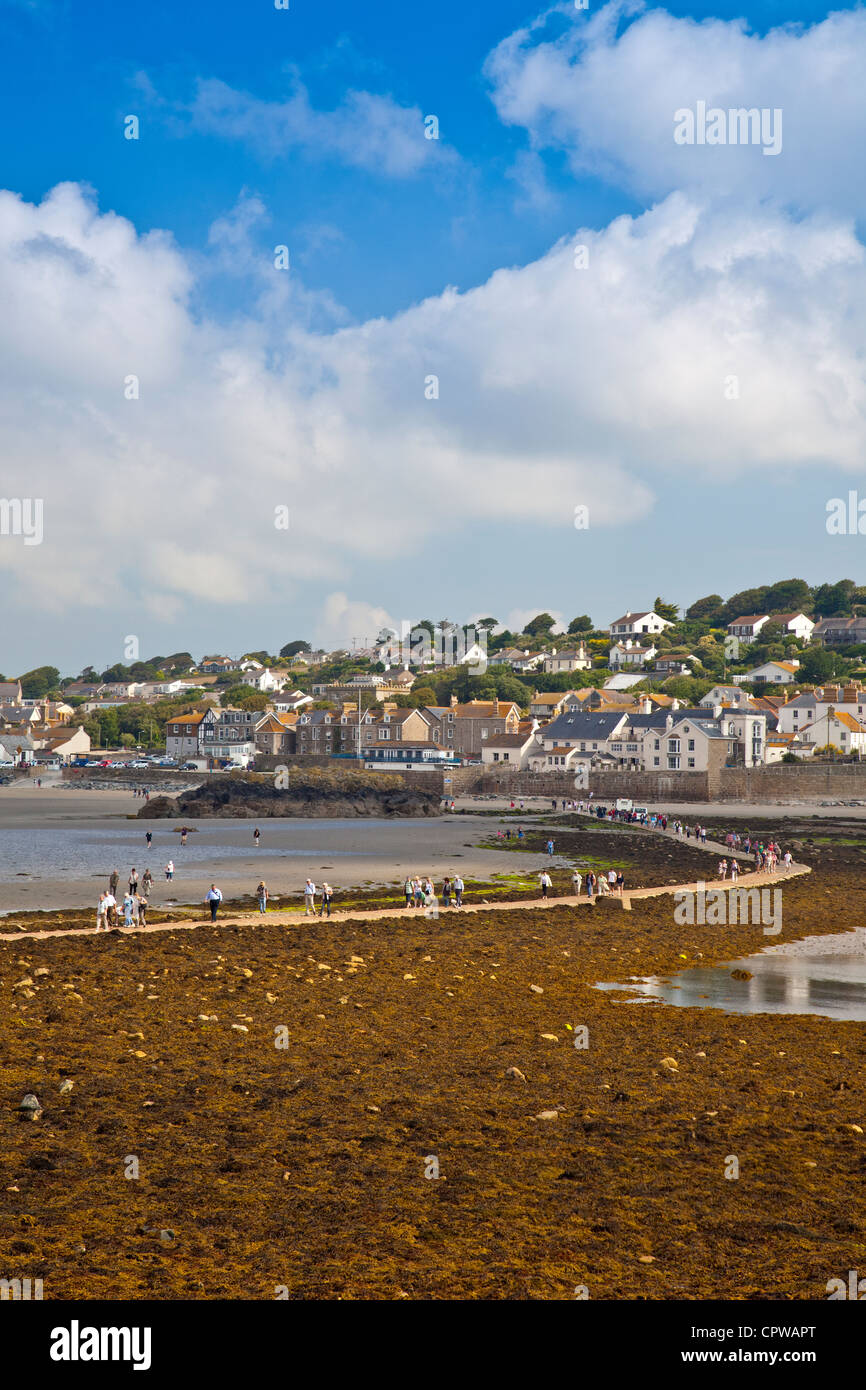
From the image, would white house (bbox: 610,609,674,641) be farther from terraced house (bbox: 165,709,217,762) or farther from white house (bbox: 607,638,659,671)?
terraced house (bbox: 165,709,217,762)

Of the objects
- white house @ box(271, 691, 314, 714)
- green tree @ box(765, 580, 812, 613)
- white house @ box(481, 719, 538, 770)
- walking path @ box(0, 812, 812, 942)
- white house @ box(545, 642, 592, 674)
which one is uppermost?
green tree @ box(765, 580, 812, 613)

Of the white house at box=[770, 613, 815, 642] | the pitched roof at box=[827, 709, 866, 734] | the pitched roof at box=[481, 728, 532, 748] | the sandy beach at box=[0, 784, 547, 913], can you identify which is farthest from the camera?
the white house at box=[770, 613, 815, 642]

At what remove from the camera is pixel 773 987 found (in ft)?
72.1

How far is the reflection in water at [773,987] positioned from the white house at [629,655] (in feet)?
486

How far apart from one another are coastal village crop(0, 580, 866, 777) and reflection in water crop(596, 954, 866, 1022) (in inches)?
2988

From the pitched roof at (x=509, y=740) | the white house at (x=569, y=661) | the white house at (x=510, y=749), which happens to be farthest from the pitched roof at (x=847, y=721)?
the white house at (x=569, y=661)

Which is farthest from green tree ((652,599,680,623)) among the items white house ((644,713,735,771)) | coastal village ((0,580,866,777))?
white house ((644,713,735,771))

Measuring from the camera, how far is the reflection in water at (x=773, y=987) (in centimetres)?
1986

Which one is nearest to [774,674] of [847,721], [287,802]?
[847,721]

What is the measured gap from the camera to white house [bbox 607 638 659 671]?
172125mm

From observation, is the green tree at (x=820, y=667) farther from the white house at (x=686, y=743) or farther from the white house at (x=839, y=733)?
the white house at (x=686, y=743)
